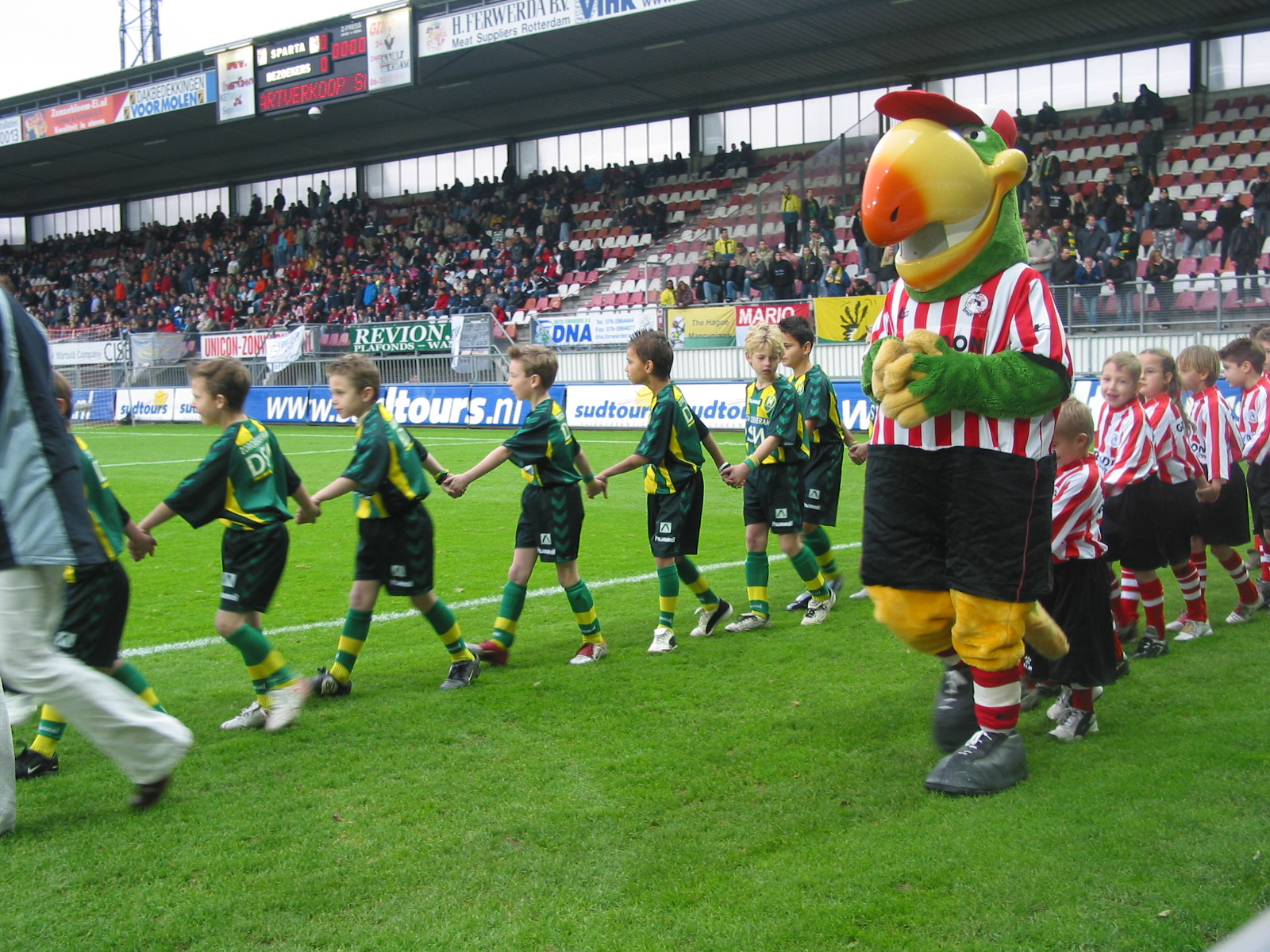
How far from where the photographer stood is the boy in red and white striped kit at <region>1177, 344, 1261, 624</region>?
20.4ft

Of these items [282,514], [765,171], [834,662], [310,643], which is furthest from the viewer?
[765,171]

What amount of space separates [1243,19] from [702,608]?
2412 cm

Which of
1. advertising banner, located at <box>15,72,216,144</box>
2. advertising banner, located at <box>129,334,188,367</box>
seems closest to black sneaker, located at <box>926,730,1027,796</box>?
advertising banner, located at <box>129,334,188,367</box>

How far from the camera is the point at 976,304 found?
3953mm

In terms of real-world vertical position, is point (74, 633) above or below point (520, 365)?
below

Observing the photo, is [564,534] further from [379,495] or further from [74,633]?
[74,633]

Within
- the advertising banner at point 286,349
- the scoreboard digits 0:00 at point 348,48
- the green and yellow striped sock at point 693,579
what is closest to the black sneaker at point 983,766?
the green and yellow striped sock at point 693,579

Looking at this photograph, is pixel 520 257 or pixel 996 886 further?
pixel 520 257

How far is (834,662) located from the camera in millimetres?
5793

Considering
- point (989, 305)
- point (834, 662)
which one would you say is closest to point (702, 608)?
point (834, 662)

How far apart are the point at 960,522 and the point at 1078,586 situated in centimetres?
99

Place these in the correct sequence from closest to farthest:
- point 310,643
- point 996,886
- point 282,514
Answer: point 996,886 < point 282,514 < point 310,643

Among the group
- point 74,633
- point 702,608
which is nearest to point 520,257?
point 702,608

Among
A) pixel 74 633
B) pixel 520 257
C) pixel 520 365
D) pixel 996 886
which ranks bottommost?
pixel 996 886
